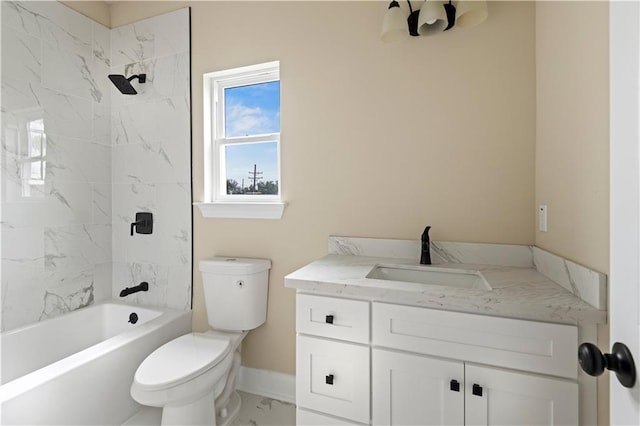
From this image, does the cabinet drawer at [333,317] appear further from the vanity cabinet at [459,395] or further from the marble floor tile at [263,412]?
the marble floor tile at [263,412]

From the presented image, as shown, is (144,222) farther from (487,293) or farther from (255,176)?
(487,293)

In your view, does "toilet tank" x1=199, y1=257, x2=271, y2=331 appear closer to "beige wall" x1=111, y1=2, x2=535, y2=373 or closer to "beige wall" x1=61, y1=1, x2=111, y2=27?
"beige wall" x1=111, y1=2, x2=535, y2=373

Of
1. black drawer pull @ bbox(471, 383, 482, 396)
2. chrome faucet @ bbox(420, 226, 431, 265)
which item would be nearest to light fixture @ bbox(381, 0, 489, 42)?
chrome faucet @ bbox(420, 226, 431, 265)

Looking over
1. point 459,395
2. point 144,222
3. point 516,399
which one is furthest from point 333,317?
point 144,222

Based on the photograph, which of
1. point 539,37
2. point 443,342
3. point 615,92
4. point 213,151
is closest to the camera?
point 615,92

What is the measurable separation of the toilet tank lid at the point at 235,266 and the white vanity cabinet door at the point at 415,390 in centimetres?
93

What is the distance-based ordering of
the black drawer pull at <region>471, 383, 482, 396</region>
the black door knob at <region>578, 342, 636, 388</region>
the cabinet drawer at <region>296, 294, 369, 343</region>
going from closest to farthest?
the black door knob at <region>578, 342, 636, 388</region> < the black drawer pull at <region>471, 383, 482, 396</region> < the cabinet drawer at <region>296, 294, 369, 343</region>

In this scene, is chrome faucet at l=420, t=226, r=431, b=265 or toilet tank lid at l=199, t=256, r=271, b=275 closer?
chrome faucet at l=420, t=226, r=431, b=265

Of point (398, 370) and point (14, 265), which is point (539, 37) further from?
point (14, 265)

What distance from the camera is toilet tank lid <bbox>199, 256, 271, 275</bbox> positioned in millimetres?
1888

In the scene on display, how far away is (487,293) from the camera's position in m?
1.12

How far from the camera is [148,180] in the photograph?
7.73 feet

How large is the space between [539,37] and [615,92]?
1194 mm

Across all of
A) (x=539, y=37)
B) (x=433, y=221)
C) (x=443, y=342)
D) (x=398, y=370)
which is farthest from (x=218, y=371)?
(x=539, y=37)
